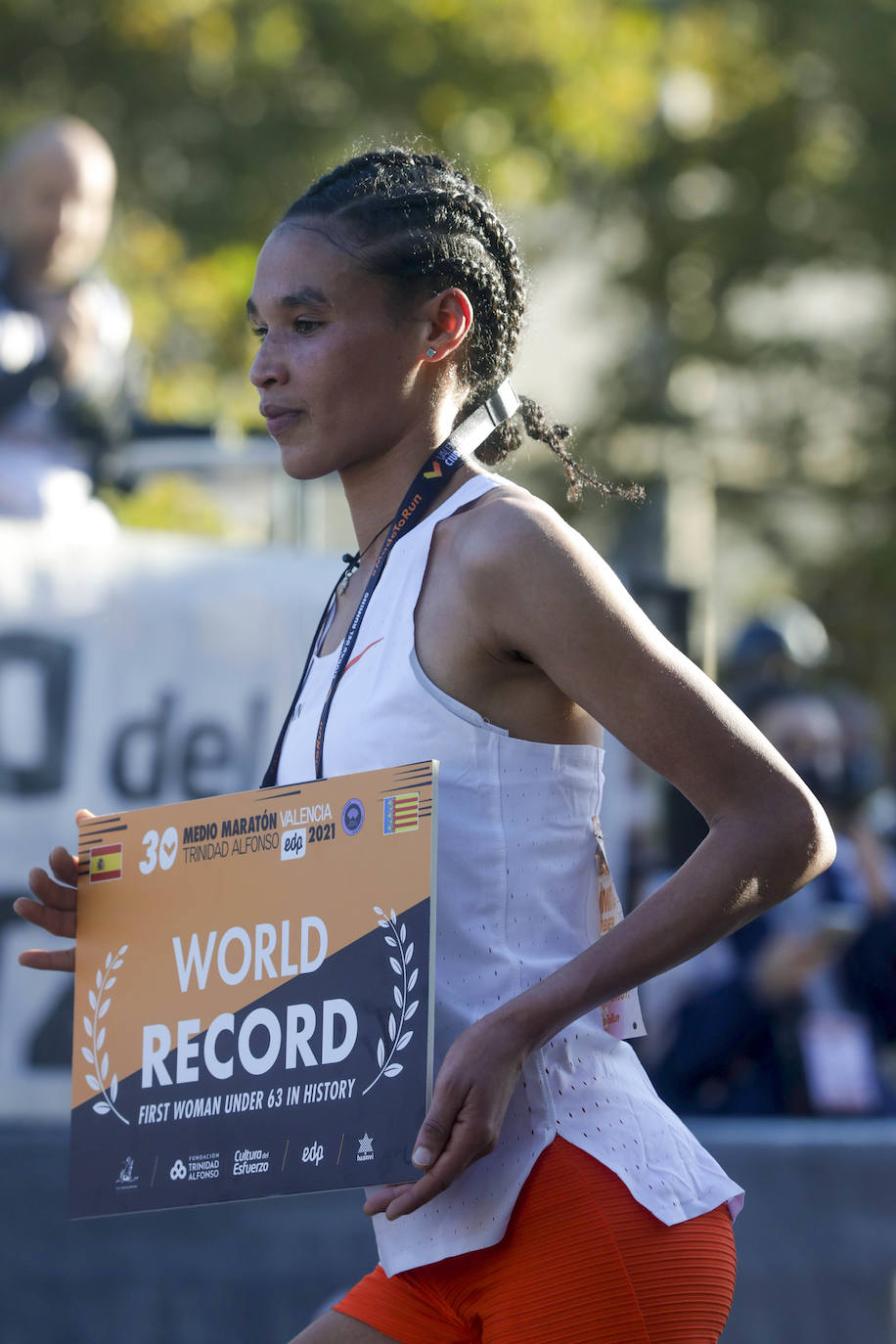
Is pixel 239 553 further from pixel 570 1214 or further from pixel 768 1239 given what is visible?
pixel 570 1214

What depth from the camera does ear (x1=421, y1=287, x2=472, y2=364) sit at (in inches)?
81.4

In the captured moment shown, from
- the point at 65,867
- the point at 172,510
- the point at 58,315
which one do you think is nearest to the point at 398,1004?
the point at 65,867

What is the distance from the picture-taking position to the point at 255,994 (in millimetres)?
1923

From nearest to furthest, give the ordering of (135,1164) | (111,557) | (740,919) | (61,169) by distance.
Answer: (740,919) → (135,1164) → (111,557) → (61,169)

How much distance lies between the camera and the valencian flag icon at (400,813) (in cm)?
179

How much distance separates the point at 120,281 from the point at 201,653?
19.8 feet

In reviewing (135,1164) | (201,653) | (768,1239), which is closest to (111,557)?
(201,653)

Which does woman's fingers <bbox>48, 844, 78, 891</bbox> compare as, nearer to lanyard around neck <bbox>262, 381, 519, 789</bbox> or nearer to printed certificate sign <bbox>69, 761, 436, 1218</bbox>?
printed certificate sign <bbox>69, 761, 436, 1218</bbox>

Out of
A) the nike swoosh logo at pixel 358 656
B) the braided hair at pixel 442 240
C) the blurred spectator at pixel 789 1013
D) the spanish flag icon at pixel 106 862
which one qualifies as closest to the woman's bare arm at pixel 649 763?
the nike swoosh logo at pixel 358 656

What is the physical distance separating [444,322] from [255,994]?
79cm

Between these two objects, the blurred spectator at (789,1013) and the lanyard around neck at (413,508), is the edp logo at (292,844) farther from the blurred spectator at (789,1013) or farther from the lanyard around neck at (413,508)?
the blurred spectator at (789,1013)

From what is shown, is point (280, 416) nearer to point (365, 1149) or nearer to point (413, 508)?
point (413, 508)

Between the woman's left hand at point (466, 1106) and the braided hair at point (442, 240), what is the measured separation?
2.61 ft

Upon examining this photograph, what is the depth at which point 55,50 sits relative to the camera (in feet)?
33.1
